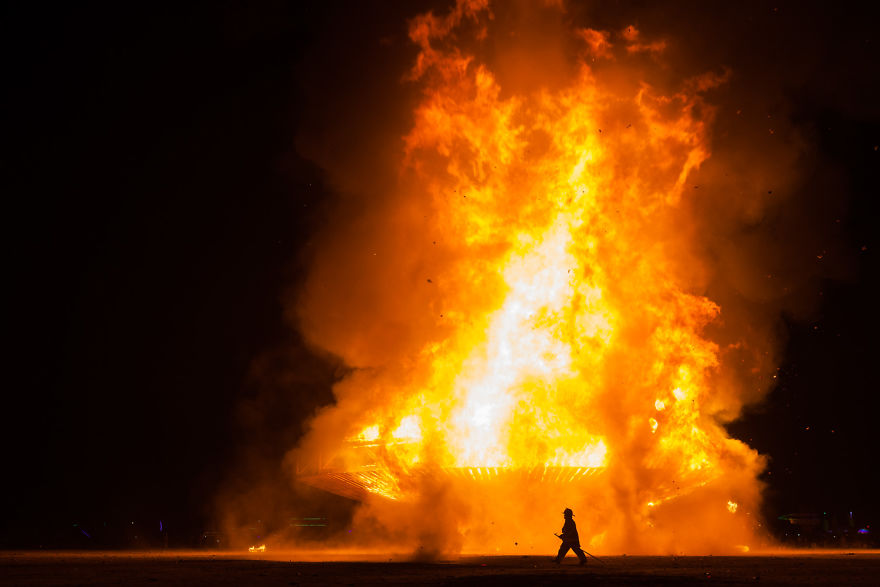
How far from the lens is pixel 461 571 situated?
1670cm

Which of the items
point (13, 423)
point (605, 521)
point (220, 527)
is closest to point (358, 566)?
point (605, 521)

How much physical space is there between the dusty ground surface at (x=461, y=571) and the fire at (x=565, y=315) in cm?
226

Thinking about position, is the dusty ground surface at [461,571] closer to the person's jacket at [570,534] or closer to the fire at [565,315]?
the person's jacket at [570,534]

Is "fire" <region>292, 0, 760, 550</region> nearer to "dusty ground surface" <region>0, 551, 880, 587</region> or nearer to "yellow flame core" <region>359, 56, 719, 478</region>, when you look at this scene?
"yellow flame core" <region>359, 56, 719, 478</region>

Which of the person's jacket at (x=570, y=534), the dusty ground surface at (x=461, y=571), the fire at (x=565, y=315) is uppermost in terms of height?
the fire at (x=565, y=315)

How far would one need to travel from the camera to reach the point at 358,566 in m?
A: 18.4

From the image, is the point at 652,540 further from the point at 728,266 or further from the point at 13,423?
the point at 13,423

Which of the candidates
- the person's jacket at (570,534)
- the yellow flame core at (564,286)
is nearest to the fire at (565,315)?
the yellow flame core at (564,286)

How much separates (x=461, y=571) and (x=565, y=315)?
8.03 m

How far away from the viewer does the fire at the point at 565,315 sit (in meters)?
22.5

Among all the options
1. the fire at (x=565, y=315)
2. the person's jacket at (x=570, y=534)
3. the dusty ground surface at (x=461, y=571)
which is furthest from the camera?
the fire at (x=565, y=315)

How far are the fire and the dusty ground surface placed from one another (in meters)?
2.26

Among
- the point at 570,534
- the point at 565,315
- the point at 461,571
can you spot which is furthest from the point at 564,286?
the point at 461,571

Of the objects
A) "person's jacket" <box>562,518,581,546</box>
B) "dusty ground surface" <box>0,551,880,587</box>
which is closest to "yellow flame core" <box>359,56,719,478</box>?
"person's jacket" <box>562,518,581,546</box>
